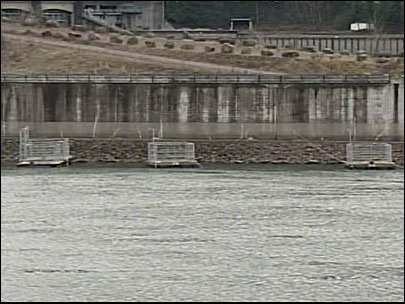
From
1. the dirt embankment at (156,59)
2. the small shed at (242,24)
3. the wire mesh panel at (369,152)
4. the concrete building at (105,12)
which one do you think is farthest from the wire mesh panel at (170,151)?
the concrete building at (105,12)

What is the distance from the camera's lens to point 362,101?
2442cm

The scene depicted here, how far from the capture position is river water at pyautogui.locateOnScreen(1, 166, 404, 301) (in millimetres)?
10336

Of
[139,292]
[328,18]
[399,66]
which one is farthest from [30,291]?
[328,18]

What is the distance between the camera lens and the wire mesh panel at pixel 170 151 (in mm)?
22844

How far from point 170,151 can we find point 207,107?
1.93 m

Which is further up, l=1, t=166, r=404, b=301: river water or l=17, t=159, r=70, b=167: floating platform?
l=17, t=159, r=70, b=167: floating platform

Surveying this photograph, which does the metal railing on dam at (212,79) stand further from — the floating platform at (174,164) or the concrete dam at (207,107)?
the floating platform at (174,164)

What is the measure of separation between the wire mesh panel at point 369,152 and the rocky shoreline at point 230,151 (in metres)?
0.28

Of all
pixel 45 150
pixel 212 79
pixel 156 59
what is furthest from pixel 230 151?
pixel 156 59

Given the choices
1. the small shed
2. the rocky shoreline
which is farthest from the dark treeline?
the rocky shoreline

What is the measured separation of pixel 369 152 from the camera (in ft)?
74.8

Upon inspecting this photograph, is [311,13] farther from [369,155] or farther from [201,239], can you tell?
[201,239]

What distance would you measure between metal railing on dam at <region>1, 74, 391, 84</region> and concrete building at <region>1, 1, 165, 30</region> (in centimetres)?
1091

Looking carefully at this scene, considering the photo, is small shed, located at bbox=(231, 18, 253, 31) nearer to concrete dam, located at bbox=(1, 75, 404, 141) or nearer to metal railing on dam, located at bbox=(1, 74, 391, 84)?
metal railing on dam, located at bbox=(1, 74, 391, 84)
